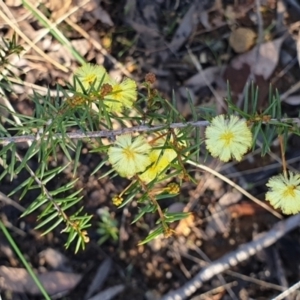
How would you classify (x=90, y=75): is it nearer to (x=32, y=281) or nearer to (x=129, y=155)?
(x=129, y=155)

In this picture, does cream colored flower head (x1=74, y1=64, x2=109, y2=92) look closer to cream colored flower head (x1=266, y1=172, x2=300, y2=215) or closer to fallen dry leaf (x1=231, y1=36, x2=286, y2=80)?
cream colored flower head (x1=266, y1=172, x2=300, y2=215)

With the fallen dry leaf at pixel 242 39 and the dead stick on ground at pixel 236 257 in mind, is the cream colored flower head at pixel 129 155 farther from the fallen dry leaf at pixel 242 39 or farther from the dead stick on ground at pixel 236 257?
the fallen dry leaf at pixel 242 39

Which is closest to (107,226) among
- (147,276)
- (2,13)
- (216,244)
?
(147,276)

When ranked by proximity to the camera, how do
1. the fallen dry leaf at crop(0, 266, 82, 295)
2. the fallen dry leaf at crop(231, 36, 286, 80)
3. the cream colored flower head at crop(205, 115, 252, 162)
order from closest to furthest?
the cream colored flower head at crop(205, 115, 252, 162) → the fallen dry leaf at crop(0, 266, 82, 295) → the fallen dry leaf at crop(231, 36, 286, 80)

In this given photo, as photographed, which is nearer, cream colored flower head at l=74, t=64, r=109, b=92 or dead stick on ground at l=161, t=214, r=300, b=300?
cream colored flower head at l=74, t=64, r=109, b=92

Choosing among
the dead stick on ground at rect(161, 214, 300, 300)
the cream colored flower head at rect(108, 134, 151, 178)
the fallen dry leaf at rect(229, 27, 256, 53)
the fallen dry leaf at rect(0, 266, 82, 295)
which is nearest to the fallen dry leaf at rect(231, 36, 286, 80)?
the fallen dry leaf at rect(229, 27, 256, 53)

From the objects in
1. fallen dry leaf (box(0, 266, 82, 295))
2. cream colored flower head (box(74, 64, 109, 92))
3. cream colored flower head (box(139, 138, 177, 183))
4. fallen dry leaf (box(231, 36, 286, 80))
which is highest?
fallen dry leaf (box(231, 36, 286, 80))

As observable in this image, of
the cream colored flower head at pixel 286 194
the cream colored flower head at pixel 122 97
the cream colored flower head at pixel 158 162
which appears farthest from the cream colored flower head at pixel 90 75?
the cream colored flower head at pixel 286 194

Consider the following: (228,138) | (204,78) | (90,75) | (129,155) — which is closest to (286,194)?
(228,138)
